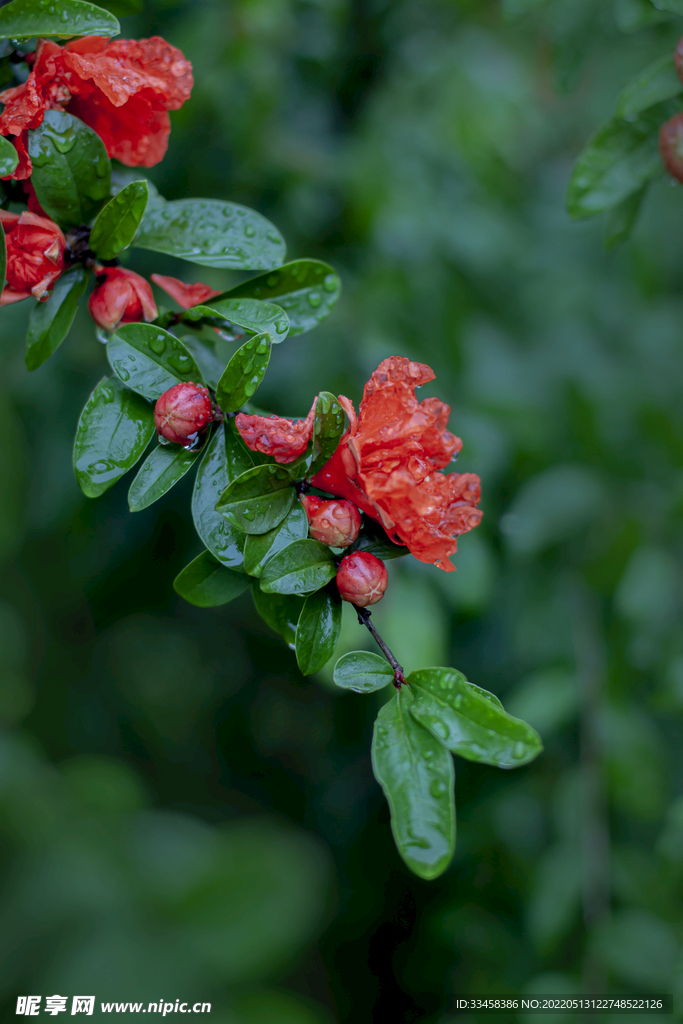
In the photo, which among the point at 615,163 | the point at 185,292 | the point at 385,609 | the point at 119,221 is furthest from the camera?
the point at 385,609

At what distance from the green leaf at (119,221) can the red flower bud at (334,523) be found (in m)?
0.29

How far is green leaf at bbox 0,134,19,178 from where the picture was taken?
1.79 feet

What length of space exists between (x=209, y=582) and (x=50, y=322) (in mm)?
264

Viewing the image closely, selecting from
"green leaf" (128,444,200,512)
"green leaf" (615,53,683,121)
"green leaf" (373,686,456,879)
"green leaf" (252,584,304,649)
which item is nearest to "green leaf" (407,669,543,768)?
"green leaf" (373,686,456,879)

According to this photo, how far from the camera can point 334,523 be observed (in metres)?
0.56

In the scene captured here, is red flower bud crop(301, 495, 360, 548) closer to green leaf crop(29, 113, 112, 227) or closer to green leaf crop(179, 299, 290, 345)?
green leaf crop(179, 299, 290, 345)

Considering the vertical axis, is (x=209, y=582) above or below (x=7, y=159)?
below

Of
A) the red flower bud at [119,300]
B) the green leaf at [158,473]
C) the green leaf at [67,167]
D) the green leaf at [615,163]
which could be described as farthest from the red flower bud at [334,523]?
the green leaf at [615,163]

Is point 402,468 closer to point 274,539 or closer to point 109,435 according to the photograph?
point 274,539

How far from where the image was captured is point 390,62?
6.30 ft

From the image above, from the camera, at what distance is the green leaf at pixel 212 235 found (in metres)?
0.66

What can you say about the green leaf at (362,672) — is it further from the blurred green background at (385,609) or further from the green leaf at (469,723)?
the blurred green background at (385,609)

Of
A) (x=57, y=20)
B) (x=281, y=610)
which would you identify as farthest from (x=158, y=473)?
(x=57, y=20)

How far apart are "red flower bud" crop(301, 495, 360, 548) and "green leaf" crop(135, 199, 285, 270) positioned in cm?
25
